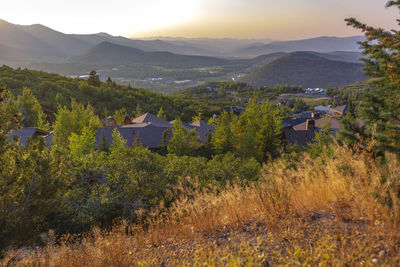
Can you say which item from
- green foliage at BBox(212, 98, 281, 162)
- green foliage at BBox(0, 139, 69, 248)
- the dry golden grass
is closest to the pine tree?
the dry golden grass

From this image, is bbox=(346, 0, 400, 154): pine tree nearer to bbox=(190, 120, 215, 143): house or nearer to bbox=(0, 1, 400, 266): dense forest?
bbox=(0, 1, 400, 266): dense forest

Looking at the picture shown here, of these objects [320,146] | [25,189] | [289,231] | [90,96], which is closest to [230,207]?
[289,231]

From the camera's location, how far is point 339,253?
11.3 feet

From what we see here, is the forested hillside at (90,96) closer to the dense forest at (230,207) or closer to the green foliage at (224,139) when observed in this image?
the green foliage at (224,139)

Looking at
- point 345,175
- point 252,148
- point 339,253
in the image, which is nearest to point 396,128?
point 345,175

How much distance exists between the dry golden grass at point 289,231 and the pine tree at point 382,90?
67cm

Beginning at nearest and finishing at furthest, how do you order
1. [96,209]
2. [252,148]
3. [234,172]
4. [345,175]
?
[345,175] < [96,209] < [234,172] < [252,148]

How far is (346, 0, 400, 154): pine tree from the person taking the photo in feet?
18.3

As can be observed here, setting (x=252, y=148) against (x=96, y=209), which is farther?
(x=252, y=148)

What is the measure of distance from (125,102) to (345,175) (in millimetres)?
86358

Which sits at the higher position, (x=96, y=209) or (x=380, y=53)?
(x=380, y=53)

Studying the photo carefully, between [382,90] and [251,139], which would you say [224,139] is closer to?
[251,139]

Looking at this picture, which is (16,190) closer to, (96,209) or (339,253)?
(96,209)

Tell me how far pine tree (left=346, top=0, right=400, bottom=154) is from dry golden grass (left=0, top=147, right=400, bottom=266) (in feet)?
2.19
